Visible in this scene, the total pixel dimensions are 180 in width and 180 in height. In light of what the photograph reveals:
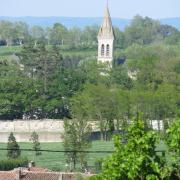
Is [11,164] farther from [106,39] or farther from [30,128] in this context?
[106,39]

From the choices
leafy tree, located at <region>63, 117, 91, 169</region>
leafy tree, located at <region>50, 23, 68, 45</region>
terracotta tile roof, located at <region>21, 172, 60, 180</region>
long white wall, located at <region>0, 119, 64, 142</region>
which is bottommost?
leafy tree, located at <region>50, 23, 68, 45</region>

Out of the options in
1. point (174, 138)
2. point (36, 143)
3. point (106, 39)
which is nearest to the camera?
point (174, 138)

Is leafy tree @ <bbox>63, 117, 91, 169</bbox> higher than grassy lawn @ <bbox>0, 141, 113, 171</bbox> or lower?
higher

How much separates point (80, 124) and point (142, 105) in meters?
8.78

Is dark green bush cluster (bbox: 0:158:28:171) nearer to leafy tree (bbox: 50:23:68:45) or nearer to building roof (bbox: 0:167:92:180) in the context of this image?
building roof (bbox: 0:167:92:180)

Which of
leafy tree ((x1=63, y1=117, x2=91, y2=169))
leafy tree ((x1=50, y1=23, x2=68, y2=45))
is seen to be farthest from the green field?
leafy tree ((x1=50, y1=23, x2=68, y2=45))

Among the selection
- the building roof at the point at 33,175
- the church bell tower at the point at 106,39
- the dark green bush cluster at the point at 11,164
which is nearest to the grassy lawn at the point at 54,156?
the dark green bush cluster at the point at 11,164

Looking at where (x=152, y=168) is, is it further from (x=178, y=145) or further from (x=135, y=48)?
(x=135, y=48)

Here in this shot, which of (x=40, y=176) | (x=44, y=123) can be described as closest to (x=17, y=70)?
(x=44, y=123)

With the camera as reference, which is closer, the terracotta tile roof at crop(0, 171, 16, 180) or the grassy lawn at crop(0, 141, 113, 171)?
the terracotta tile roof at crop(0, 171, 16, 180)

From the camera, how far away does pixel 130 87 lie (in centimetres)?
5959

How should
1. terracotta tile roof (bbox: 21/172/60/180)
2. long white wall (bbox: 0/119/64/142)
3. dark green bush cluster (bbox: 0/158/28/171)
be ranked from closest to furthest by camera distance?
terracotta tile roof (bbox: 21/172/60/180) < dark green bush cluster (bbox: 0/158/28/171) < long white wall (bbox: 0/119/64/142)

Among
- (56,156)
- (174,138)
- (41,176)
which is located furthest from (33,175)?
(174,138)

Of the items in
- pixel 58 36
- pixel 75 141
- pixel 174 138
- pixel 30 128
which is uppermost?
pixel 174 138
